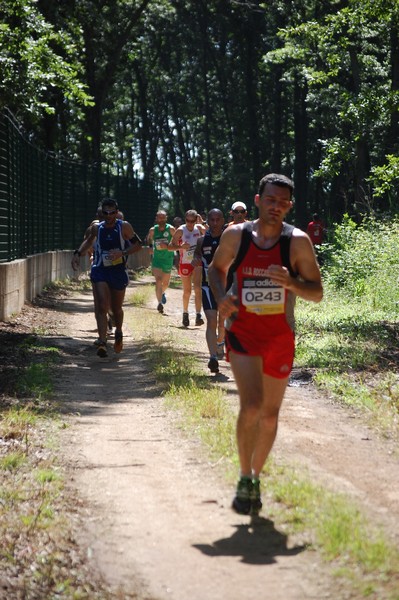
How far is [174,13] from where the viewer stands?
54.3 meters

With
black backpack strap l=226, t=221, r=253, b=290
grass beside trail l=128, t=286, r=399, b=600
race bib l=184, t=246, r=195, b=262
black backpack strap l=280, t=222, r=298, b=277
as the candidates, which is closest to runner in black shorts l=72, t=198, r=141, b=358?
grass beside trail l=128, t=286, r=399, b=600

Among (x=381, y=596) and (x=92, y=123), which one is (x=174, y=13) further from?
(x=381, y=596)

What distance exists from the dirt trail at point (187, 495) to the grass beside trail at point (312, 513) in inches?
3.8

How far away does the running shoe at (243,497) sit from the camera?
665 centimetres

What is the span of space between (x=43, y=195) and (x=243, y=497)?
19648mm

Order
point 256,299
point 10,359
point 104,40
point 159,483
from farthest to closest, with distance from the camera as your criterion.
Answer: point 104,40
point 10,359
point 159,483
point 256,299

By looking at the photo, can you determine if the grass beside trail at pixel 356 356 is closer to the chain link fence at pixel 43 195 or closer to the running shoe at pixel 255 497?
the running shoe at pixel 255 497

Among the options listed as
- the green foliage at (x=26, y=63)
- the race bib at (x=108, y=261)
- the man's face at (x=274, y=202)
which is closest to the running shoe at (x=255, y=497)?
the man's face at (x=274, y=202)

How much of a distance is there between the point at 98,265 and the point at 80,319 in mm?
6084

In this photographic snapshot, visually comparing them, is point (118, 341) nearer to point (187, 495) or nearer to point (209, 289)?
point (209, 289)

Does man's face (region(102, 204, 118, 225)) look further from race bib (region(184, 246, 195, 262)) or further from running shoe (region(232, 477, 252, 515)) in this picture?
running shoe (region(232, 477, 252, 515))

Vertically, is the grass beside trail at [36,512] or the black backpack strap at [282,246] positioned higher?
the black backpack strap at [282,246]

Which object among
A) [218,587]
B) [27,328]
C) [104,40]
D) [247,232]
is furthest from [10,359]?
[104,40]

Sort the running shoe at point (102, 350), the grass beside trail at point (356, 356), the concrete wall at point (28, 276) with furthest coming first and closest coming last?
the concrete wall at point (28, 276), the running shoe at point (102, 350), the grass beside trail at point (356, 356)
